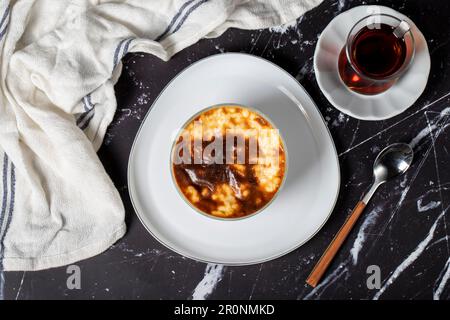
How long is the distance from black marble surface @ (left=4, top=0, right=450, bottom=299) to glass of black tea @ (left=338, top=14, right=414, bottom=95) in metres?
0.08

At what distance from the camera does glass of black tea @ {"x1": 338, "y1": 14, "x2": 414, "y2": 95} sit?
0.96 meters

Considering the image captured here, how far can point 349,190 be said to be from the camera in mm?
1053

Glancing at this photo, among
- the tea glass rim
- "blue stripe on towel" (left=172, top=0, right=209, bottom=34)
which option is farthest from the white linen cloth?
the tea glass rim

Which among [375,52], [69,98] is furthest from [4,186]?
[375,52]

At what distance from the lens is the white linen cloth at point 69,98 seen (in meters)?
1.00

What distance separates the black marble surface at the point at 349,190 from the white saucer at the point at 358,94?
0.05 meters

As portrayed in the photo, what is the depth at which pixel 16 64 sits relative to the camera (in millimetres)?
1007

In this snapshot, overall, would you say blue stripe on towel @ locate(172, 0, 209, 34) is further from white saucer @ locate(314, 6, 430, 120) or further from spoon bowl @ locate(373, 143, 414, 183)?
spoon bowl @ locate(373, 143, 414, 183)

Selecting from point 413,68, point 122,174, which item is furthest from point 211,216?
point 413,68

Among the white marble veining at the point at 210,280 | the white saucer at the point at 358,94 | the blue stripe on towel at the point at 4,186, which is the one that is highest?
the white saucer at the point at 358,94

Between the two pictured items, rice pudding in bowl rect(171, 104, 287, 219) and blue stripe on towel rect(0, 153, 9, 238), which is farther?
blue stripe on towel rect(0, 153, 9, 238)

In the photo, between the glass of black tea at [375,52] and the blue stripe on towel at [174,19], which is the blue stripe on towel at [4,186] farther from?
the glass of black tea at [375,52]

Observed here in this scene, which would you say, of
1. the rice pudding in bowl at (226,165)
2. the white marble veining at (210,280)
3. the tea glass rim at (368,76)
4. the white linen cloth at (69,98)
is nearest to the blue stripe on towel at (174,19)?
the white linen cloth at (69,98)

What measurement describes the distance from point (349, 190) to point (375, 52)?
0.28 m
